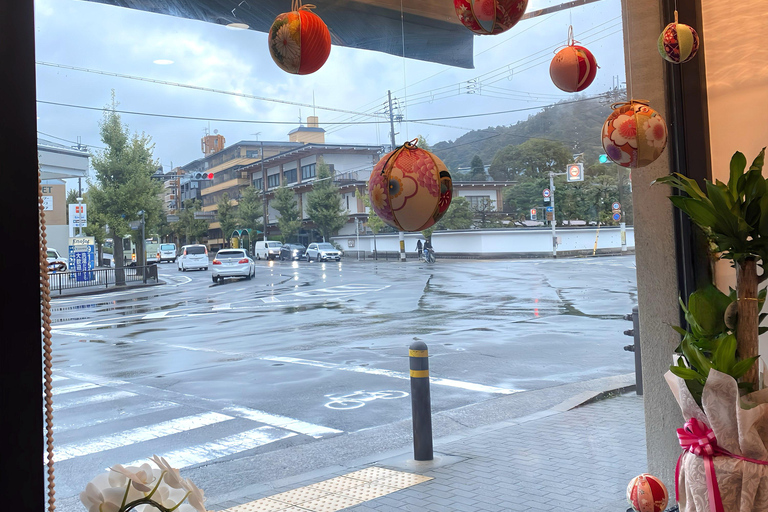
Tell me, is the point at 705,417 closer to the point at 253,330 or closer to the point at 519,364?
the point at 519,364

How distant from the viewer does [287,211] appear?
141ft

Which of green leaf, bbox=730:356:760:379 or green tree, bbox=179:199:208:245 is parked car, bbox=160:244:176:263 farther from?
green leaf, bbox=730:356:760:379

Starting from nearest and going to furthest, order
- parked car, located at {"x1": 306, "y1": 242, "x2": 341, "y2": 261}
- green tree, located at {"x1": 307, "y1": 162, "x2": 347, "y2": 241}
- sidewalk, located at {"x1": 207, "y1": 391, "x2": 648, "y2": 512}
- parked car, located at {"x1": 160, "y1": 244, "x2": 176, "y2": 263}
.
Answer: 1. sidewalk, located at {"x1": 207, "y1": 391, "x2": 648, "y2": 512}
2. parked car, located at {"x1": 306, "y1": 242, "x2": 341, "y2": 261}
3. green tree, located at {"x1": 307, "y1": 162, "x2": 347, "y2": 241}
4. parked car, located at {"x1": 160, "y1": 244, "x2": 176, "y2": 263}

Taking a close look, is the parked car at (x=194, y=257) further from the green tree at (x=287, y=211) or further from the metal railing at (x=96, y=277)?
the green tree at (x=287, y=211)

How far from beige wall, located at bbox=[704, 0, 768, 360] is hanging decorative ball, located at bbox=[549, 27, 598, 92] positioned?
69 cm

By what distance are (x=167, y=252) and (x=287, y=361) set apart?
1767 inches

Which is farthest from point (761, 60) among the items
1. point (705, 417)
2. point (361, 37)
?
point (361, 37)

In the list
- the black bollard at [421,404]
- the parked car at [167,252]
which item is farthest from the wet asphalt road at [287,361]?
the parked car at [167,252]

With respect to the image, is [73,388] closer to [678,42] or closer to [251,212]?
[678,42]

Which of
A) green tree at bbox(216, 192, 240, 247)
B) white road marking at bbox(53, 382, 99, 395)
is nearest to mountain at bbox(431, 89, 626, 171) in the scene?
white road marking at bbox(53, 382, 99, 395)

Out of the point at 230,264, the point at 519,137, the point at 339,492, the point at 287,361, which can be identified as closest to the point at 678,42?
the point at 339,492

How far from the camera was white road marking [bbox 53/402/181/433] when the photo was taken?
18.7 ft

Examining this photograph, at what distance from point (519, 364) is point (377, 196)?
268 inches

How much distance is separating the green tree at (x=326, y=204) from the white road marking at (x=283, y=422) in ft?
111
